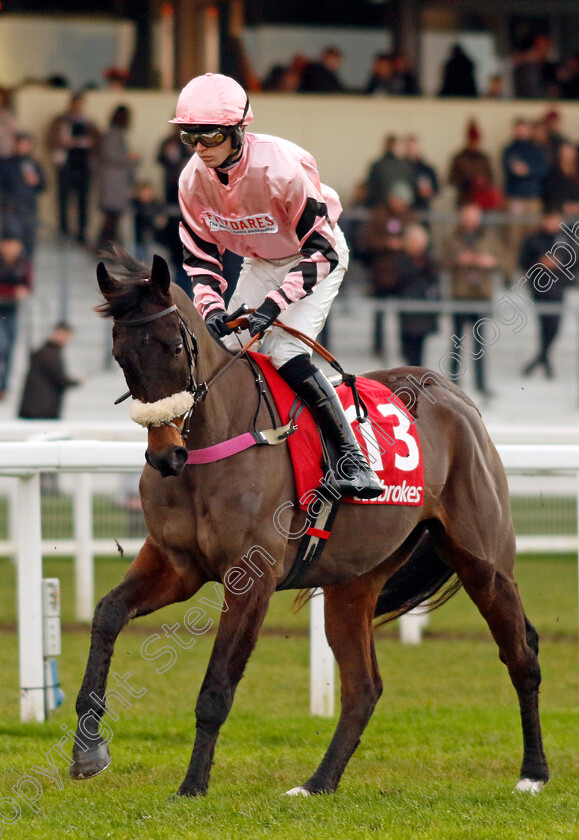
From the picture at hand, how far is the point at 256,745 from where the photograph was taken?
482cm

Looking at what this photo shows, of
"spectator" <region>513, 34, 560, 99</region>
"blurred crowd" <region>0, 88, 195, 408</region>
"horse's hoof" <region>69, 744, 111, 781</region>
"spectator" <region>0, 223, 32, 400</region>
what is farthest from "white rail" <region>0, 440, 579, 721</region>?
"spectator" <region>513, 34, 560, 99</region>

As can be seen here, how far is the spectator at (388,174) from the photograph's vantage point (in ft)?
47.3

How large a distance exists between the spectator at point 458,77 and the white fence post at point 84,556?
38.8 feet

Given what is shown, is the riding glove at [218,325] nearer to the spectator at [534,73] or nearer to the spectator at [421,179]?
the spectator at [421,179]

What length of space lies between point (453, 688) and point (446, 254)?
8302 mm

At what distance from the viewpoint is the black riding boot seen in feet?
13.5

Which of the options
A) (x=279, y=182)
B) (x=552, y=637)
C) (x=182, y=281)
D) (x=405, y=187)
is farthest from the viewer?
(x=405, y=187)

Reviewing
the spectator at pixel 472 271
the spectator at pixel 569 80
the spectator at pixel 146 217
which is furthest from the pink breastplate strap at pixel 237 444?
the spectator at pixel 569 80

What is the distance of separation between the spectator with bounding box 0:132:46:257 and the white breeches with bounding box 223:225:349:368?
9120 millimetres

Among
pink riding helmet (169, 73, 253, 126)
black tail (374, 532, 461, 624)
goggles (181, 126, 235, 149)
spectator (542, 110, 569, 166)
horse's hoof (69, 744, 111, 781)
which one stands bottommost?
horse's hoof (69, 744, 111, 781)

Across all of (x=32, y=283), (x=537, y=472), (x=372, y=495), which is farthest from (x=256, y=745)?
(x=32, y=283)

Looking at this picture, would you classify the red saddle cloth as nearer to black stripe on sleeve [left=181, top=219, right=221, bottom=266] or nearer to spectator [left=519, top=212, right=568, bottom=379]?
black stripe on sleeve [left=181, top=219, right=221, bottom=266]

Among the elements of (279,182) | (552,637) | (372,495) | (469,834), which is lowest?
(552,637)

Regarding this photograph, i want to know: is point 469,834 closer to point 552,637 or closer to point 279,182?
point 279,182
